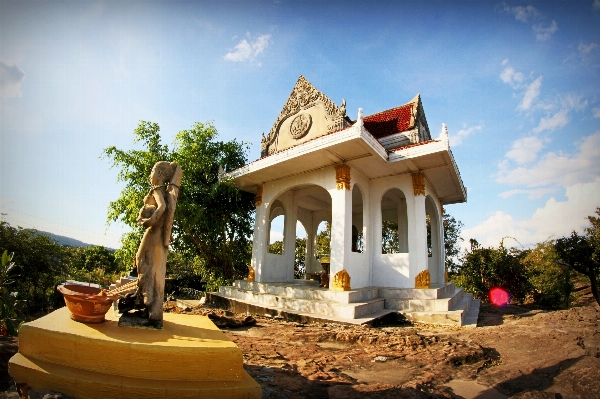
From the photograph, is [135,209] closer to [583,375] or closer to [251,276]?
[251,276]

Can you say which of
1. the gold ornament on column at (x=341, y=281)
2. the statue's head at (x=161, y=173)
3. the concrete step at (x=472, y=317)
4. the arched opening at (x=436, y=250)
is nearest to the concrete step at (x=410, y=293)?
the concrete step at (x=472, y=317)

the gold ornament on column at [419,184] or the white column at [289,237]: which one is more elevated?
the gold ornament on column at [419,184]

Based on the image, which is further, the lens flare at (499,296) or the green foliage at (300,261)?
the green foliage at (300,261)

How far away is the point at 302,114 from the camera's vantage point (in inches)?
402

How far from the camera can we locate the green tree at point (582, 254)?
39.5ft

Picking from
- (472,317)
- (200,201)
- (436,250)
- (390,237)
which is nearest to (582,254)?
(436,250)

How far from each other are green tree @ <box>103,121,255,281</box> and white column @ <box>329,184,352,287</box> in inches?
136

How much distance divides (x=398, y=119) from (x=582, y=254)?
9.09 m

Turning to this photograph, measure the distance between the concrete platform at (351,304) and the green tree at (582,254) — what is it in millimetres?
6553

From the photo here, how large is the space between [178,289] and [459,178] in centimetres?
1176

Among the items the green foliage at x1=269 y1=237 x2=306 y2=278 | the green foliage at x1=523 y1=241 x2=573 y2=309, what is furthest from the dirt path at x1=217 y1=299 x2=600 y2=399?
the green foliage at x1=269 y1=237 x2=306 y2=278

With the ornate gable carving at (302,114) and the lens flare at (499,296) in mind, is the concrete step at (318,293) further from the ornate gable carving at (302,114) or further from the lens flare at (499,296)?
the lens flare at (499,296)

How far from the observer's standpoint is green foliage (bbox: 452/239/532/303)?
1339 cm

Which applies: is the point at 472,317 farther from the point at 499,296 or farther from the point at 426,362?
the point at 499,296
